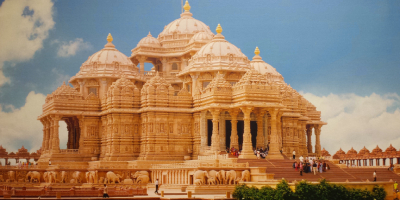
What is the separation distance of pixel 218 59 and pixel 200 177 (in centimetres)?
1767

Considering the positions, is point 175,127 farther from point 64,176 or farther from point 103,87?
point 103,87

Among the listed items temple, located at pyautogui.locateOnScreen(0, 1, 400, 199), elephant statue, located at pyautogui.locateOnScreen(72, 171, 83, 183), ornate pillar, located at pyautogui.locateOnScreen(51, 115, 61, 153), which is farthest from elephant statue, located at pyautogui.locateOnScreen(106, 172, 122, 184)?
ornate pillar, located at pyautogui.locateOnScreen(51, 115, 61, 153)

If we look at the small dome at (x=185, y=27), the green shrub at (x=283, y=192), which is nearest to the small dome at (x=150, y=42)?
the small dome at (x=185, y=27)

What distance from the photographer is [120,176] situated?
50625mm

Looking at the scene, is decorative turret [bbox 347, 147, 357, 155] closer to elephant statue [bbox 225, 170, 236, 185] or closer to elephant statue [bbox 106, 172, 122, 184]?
elephant statue [bbox 106, 172, 122, 184]

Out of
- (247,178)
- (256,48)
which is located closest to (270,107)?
(247,178)

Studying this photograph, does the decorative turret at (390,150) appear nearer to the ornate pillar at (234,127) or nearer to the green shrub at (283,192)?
the ornate pillar at (234,127)

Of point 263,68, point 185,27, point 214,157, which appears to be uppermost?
point 185,27

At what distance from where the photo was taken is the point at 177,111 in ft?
183

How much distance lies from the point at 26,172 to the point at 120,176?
8250mm

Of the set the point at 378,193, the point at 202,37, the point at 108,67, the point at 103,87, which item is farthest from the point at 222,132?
the point at 378,193

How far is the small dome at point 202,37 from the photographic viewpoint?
65488 mm

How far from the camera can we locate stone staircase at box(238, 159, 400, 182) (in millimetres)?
44969

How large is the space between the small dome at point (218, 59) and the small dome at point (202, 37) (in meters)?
4.32
